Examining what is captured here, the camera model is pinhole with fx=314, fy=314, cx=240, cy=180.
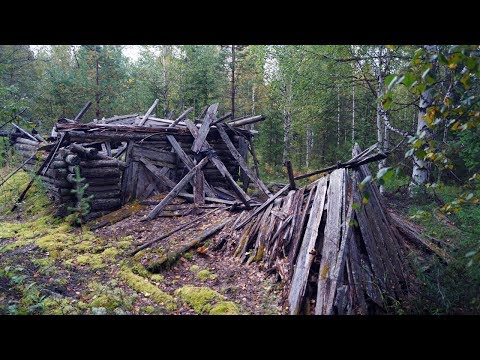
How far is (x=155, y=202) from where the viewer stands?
10.6m

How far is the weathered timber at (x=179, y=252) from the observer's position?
667cm

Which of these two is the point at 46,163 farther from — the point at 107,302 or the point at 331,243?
the point at 331,243

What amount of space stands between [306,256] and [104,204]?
23.4 ft

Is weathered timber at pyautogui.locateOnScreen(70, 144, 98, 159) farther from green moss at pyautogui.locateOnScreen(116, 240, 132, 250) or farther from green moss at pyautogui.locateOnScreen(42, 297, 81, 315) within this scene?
green moss at pyautogui.locateOnScreen(42, 297, 81, 315)

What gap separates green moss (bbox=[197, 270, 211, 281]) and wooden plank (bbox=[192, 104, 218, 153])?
5981 mm

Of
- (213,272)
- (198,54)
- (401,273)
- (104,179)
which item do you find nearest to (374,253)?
(401,273)

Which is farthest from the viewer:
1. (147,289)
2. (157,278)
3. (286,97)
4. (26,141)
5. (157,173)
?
(286,97)

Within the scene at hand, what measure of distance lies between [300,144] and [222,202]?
16.6 meters

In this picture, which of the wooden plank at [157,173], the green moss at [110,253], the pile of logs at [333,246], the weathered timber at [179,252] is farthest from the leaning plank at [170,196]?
the pile of logs at [333,246]

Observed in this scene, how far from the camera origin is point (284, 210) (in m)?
7.27

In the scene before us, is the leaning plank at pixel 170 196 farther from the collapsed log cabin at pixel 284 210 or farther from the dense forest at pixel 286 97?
the dense forest at pixel 286 97

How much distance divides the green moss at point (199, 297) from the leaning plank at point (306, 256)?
133 centimetres

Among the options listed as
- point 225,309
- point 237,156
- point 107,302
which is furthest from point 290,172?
point 107,302

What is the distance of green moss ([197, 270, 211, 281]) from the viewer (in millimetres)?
6367
